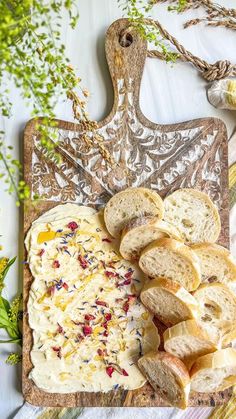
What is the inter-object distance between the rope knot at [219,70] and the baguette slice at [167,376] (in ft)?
3.52

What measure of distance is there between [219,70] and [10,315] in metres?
1.22

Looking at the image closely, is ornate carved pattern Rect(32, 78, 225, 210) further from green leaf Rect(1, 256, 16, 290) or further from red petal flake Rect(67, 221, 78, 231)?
green leaf Rect(1, 256, 16, 290)

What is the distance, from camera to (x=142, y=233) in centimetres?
206

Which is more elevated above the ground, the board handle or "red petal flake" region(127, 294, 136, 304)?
the board handle

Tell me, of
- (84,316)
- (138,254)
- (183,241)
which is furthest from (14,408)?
(183,241)

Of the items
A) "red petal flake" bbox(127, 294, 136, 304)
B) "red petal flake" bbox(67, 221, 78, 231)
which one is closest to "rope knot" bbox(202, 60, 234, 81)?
"red petal flake" bbox(67, 221, 78, 231)

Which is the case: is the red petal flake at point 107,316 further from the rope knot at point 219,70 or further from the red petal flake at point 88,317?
the rope knot at point 219,70

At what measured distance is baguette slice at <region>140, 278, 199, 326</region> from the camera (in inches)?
79.1

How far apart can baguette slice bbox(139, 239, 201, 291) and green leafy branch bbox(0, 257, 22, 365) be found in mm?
489

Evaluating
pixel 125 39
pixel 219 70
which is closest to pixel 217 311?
pixel 219 70

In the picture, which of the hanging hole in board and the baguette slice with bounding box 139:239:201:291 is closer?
the baguette slice with bounding box 139:239:201:291

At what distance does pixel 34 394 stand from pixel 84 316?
0.33 meters

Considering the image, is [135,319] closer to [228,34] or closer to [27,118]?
[27,118]

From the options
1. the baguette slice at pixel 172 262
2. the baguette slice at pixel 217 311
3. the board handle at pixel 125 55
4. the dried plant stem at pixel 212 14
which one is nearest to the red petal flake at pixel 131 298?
the baguette slice at pixel 172 262
